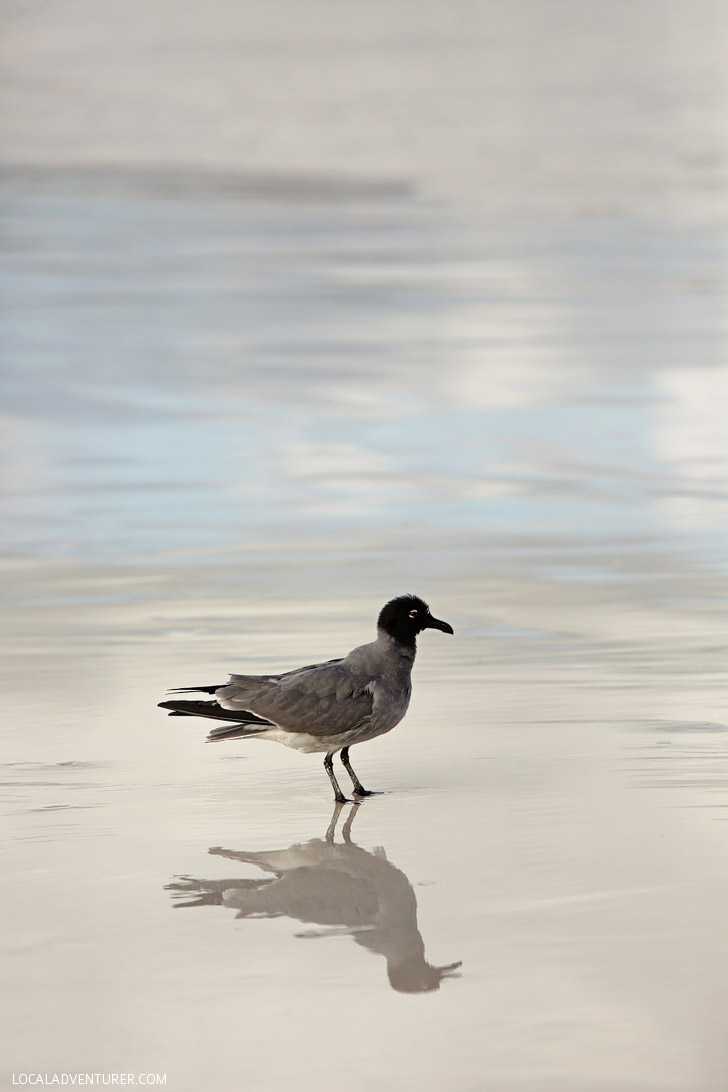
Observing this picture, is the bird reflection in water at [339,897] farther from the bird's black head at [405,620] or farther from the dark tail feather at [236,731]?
the bird's black head at [405,620]

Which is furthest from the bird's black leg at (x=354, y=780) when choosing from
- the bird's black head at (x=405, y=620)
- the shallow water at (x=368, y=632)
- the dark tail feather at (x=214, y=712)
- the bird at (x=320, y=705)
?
the bird's black head at (x=405, y=620)

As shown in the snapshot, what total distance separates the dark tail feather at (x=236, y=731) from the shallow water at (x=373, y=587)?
0.13 meters

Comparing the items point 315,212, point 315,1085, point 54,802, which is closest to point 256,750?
point 54,802

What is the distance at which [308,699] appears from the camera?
5.71m

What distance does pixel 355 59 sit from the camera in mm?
22000

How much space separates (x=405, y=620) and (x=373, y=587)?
92.2 inches

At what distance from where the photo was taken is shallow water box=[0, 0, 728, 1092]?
3.88 metres

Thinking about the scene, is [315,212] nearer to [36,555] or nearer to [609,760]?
[36,555]

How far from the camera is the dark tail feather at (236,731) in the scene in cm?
578

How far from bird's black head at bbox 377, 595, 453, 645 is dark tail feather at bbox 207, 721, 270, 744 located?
545mm

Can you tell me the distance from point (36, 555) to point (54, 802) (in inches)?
151

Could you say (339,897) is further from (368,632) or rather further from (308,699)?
(368,632)

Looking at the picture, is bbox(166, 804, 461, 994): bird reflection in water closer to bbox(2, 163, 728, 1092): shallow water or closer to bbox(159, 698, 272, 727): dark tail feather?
bbox(2, 163, 728, 1092): shallow water

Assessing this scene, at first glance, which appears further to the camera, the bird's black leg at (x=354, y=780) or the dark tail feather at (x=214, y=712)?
the dark tail feather at (x=214, y=712)
